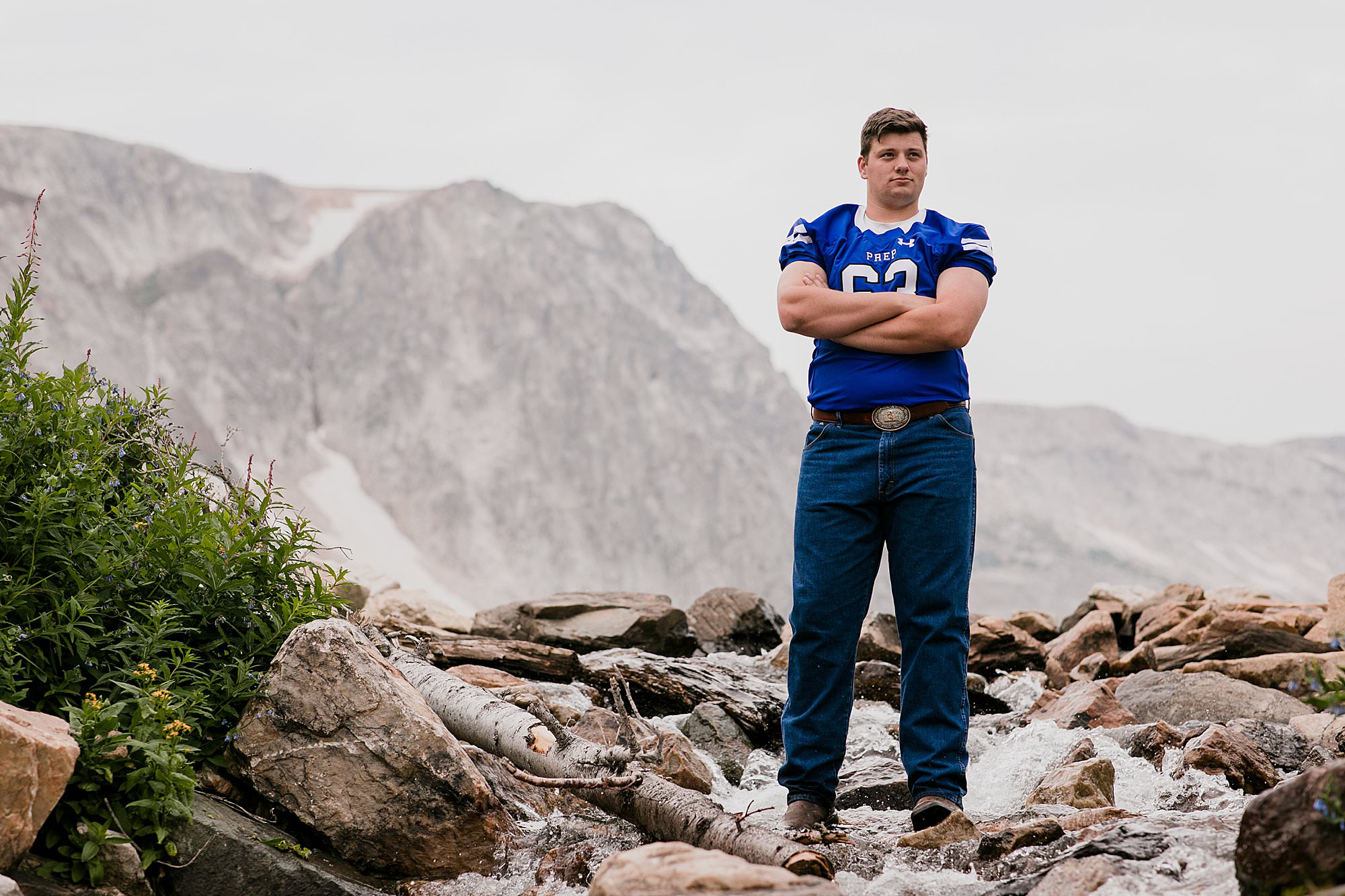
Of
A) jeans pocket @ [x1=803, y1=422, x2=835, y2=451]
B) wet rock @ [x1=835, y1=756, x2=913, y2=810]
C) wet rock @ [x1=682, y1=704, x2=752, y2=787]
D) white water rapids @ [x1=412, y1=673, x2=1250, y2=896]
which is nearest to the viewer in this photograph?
white water rapids @ [x1=412, y1=673, x2=1250, y2=896]

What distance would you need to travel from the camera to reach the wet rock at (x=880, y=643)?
10156 mm

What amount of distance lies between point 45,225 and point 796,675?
9307 centimetres

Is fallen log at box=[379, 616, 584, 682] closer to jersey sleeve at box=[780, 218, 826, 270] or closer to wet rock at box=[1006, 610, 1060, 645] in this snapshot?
jersey sleeve at box=[780, 218, 826, 270]

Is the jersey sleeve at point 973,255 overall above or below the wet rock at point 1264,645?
above

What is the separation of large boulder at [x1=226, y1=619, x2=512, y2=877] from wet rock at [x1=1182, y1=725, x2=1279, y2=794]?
3447 millimetres

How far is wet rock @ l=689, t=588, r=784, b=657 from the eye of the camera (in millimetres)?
12633

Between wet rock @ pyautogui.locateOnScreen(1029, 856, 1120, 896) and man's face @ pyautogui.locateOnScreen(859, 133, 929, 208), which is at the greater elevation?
man's face @ pyautogui.locateOnScreen(859, 133, 929, 208)

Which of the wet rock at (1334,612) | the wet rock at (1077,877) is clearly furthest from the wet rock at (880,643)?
the wet rock at (1077,877)

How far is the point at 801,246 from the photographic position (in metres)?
4.66

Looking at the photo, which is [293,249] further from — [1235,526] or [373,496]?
[1235,526]

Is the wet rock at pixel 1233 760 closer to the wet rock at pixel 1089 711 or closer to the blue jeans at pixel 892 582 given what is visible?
the wet rock at pixel 1089 711

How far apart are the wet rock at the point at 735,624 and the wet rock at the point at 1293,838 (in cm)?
954

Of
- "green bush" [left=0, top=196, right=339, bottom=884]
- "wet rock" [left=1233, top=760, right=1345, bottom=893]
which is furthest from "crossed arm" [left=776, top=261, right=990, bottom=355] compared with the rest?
"green bush" [left=0, top=196, right=339, bottom=884]

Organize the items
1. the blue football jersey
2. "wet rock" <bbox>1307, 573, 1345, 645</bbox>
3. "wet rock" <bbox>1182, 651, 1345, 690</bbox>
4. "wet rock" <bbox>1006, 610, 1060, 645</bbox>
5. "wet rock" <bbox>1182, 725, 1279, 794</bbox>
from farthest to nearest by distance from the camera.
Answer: "wet rock" <bbox>1006, 610, 1060, 645</bbox>
"wet rock" <bbox>1307, 573, 1345, 645</bbox>
"wet rock" <bbox>1182, 651, 1345, 690</bbox>
"wet rock" <bbox>1182, 725, 1279, 794</bbox>
the blue football jersey
